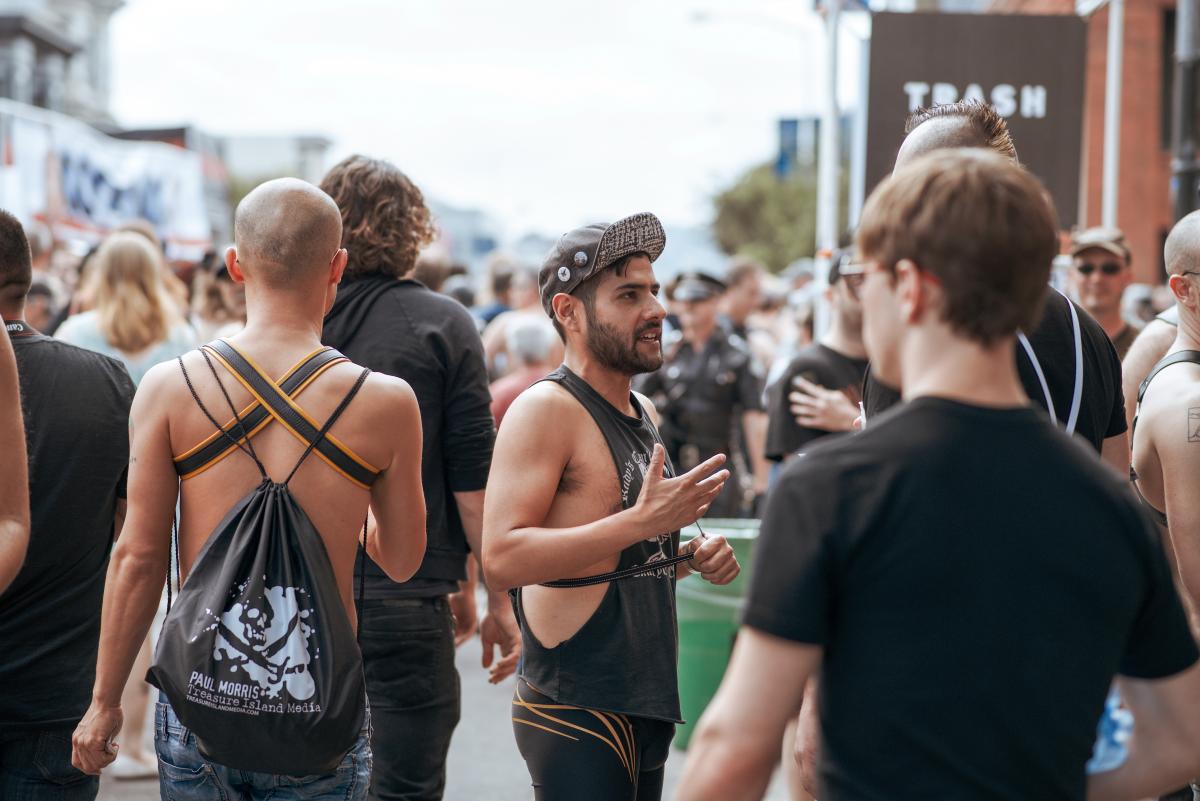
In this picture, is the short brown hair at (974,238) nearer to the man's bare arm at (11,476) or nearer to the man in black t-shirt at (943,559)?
the man in black t-shirt at (943,559)

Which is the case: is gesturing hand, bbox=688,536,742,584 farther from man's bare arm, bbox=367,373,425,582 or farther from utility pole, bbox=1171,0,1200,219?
utility pole, bbox=1171,0,1200,219

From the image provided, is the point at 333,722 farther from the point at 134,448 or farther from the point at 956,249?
the point at 956,249

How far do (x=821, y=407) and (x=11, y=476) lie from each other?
3702 mm

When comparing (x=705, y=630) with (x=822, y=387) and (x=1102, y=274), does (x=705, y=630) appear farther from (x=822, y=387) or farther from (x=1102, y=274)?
(x=1102, y=274)

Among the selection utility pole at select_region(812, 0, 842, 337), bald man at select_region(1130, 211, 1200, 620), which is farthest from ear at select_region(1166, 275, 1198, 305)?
utility pole at select_region(812, 0, 842, 337)

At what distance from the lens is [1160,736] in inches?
81.8

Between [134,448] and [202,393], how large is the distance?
0.68ft

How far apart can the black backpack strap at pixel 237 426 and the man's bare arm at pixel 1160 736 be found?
1.82m

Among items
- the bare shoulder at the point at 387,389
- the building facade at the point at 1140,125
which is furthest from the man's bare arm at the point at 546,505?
the building facade at the point at 1140,125

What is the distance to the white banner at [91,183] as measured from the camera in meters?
15.3

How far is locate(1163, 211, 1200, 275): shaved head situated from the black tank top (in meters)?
1.63

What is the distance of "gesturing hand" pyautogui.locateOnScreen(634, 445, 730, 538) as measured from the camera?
10.1 feet

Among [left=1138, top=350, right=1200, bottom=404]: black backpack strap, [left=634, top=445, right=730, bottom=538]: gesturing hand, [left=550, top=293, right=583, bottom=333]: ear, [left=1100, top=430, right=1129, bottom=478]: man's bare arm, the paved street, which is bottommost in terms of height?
the paved street

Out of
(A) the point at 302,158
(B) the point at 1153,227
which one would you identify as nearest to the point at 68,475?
(B) the point at 1153,227
